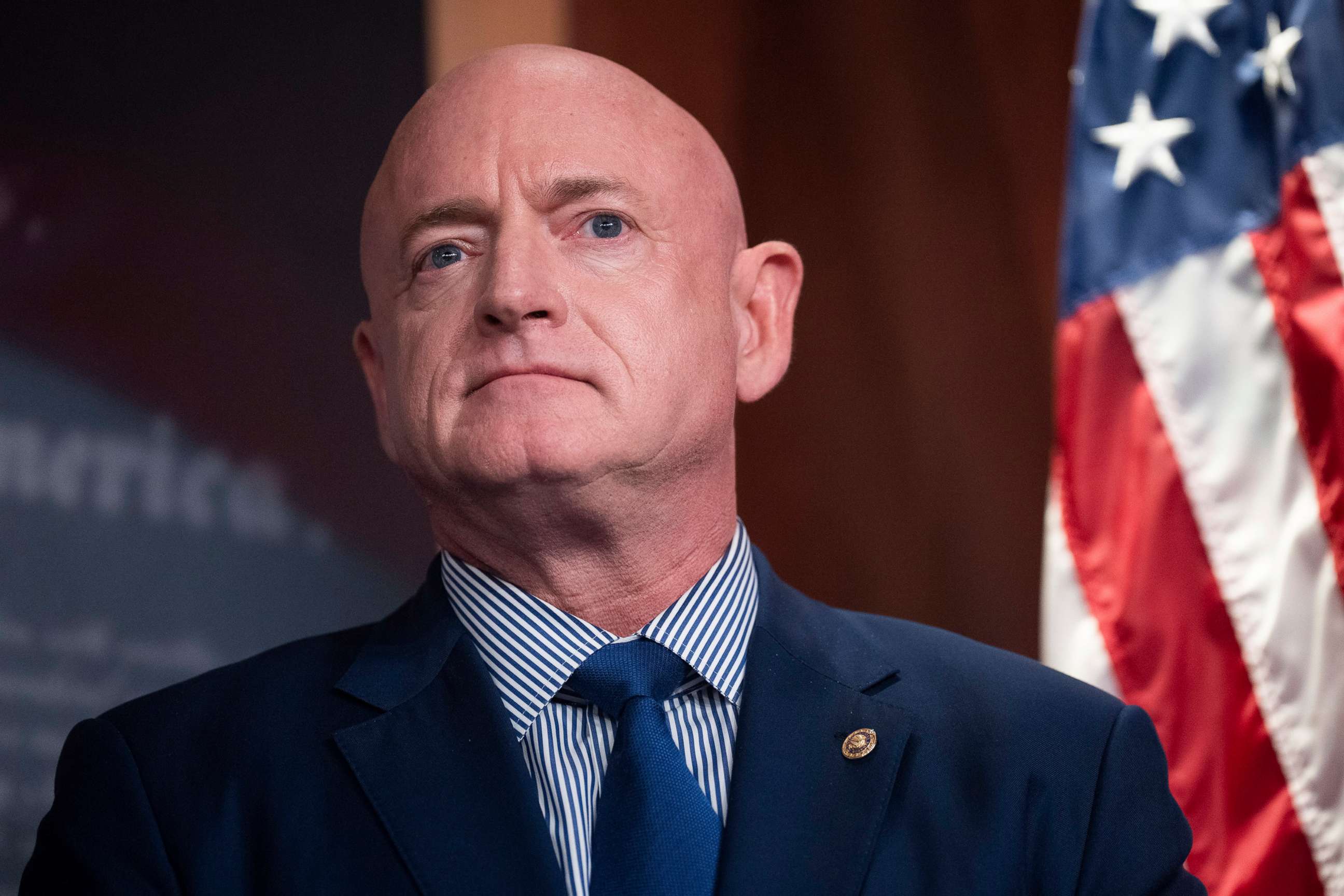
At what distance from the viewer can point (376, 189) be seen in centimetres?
171

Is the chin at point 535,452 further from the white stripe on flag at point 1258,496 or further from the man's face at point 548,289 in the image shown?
the white stripe on flag at point 1258,496

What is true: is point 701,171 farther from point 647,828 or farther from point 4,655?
point 4,655

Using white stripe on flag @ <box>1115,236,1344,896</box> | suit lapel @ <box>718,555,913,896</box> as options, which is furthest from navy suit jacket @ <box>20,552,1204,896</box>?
white stripe on flag @ <box>1115,236,1344,896</box>

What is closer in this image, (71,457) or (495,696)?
(495,696)

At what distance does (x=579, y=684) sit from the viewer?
1485mm

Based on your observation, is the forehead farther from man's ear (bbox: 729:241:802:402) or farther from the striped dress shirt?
the striped dress shirt

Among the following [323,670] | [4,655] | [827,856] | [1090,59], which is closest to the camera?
[827,856]

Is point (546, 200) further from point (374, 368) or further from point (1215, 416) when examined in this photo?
point (1215, 416)

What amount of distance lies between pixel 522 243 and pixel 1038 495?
1.54m

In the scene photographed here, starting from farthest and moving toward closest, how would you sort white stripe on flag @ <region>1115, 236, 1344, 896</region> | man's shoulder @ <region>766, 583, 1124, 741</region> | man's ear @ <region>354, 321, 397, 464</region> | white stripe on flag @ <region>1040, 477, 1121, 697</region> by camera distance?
1. white stripe on flag @ <region>1040, 477, 1121, 697</region>
2. white stripe on flag @ <region>1115, 236, 1344, 896</region>
3. man's ear @ <region>354, 321, 397, 464</region>
4. man's shoulder @ <region>766, 583, 1124, 741</region>

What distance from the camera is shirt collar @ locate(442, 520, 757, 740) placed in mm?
1492

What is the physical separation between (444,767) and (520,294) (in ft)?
1.57

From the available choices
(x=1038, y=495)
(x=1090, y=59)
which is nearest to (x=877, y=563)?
(x=1038, y=495)

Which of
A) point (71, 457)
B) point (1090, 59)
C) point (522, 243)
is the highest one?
point (1090, 59)
